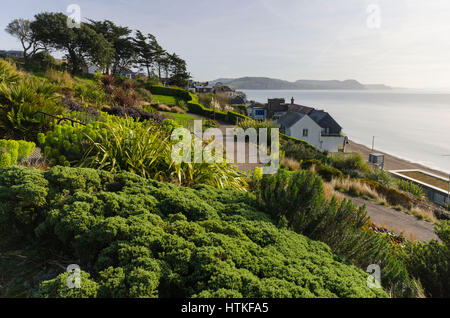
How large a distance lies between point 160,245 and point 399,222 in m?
7.87

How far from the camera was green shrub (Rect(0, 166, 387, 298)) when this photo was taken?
175 cm

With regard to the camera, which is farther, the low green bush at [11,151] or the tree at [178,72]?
the tree at [178,72]

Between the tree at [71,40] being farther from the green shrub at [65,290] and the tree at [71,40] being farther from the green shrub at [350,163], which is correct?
the green shrub at [65,290]

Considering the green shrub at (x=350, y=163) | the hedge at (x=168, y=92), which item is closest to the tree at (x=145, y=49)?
the hedge at (x=168, y=92)

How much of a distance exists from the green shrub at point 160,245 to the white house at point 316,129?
35632mm

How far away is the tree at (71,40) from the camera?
29.0 meters

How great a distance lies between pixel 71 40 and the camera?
2941cm

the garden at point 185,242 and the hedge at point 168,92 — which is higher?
the hedge at point 168,92

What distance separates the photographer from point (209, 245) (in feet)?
6.86

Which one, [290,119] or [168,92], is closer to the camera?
[168,92]

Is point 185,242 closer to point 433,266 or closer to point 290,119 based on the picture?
point 433,266

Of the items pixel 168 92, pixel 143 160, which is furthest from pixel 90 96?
pixel 168 92

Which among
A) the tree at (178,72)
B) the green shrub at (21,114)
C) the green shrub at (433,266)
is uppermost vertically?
the tree at (178,72)
